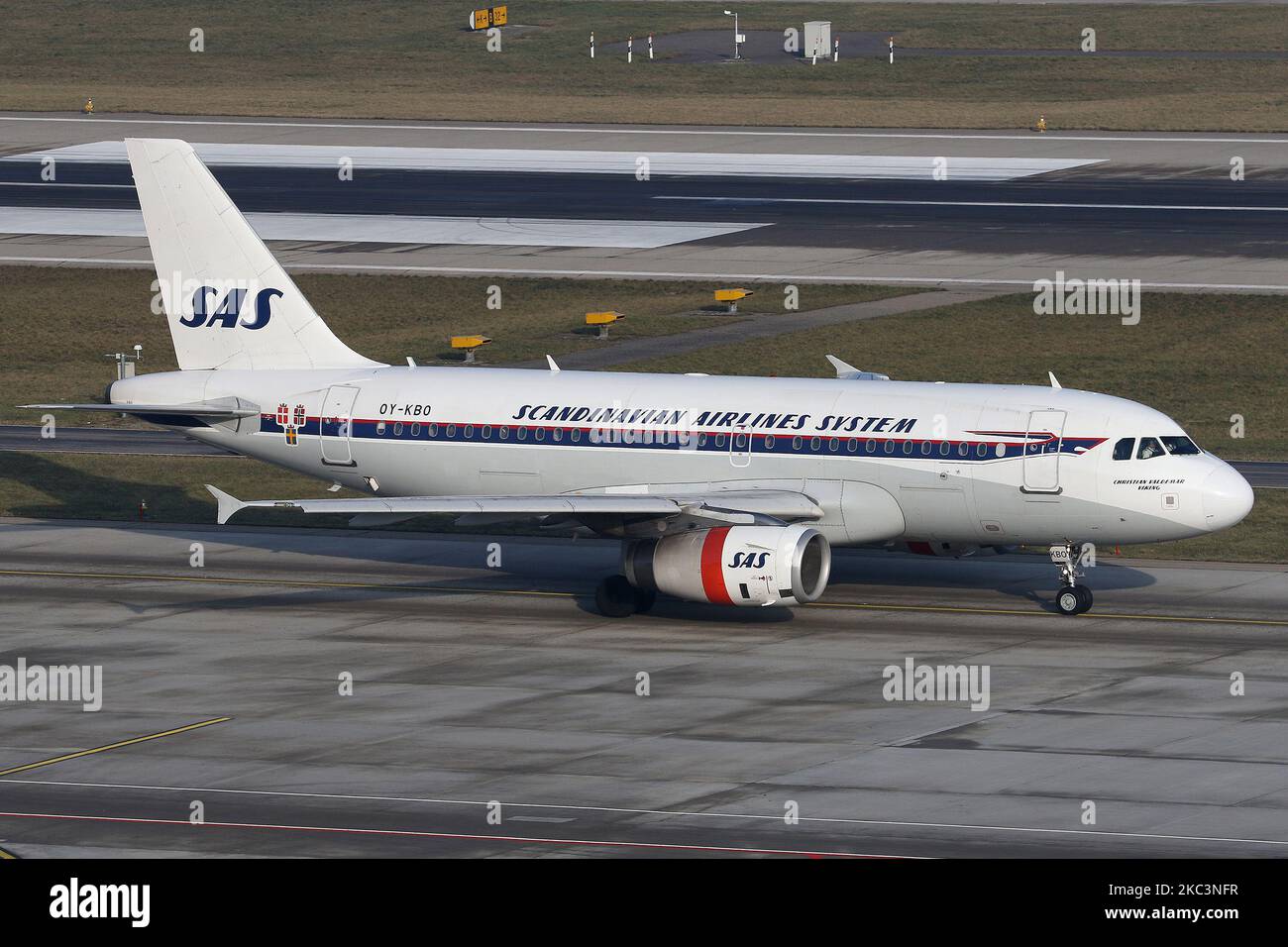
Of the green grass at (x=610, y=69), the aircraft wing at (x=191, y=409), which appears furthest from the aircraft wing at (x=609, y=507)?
the green grass at (x=610, y=69)

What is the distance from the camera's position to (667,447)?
47.8 metres

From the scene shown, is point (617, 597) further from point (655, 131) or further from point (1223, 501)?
point (655, 131)

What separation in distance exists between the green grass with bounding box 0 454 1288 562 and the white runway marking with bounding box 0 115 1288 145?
60531 millimetres

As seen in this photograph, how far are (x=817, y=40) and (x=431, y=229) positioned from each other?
177ft

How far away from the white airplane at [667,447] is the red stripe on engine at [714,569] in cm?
5

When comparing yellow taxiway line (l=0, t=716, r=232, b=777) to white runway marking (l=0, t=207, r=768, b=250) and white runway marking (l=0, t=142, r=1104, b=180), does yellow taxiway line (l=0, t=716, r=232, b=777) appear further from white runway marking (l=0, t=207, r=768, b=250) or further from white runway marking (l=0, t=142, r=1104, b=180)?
white runway marking (l=0, t=142, r=1104, b=180)

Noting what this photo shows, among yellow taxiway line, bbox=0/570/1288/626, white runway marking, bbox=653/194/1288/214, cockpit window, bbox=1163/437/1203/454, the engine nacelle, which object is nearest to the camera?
the engine nacelle

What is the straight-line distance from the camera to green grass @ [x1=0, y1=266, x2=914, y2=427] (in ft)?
254

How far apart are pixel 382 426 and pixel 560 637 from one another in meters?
8.15

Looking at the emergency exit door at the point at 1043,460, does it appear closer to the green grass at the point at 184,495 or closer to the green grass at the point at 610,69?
the green grass at the point at 184,495

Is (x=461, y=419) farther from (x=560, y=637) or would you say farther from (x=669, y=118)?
(x=669, y=118)

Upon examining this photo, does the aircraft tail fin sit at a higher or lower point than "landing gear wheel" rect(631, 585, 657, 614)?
higher

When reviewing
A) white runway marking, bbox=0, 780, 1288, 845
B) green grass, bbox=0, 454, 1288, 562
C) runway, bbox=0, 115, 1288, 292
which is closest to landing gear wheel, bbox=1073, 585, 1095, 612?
green grass, bbox=0, 454, 1288, 562

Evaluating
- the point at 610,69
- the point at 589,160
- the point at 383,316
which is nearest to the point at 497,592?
the point at 383,316
